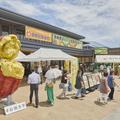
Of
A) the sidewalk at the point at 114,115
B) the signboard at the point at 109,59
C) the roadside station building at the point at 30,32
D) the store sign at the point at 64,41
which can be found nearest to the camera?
the sidewalk at the point at 114,115

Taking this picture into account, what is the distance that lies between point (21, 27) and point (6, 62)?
26.7 metres

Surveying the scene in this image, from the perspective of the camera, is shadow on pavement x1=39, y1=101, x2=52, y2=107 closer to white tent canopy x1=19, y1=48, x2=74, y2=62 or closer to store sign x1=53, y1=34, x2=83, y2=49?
white tent canopy x1=19, y1=48, x2=74, y2=62

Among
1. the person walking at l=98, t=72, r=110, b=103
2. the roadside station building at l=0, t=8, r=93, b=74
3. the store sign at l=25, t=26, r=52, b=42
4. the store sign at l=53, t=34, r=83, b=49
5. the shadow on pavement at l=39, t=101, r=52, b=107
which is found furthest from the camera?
the store sign at l=53, t=34, r=83, b=49

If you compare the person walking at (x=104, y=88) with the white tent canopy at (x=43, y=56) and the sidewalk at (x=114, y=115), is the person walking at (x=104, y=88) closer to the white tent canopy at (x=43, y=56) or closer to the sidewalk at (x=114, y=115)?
the sidewalk at (x=114, y=115)

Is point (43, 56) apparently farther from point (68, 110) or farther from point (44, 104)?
point (68, 110)

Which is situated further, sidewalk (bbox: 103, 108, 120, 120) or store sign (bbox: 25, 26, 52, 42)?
store sign (bbox: 25, 26, 52, 42)

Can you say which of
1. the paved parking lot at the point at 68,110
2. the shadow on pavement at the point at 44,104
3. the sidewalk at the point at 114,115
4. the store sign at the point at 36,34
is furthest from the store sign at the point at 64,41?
the sidewalk at the point at 114,115

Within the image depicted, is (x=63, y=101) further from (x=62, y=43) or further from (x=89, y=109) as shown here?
(x=62, y=43)

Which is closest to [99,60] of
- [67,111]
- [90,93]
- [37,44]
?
[37,44]

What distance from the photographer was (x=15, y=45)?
265 inches

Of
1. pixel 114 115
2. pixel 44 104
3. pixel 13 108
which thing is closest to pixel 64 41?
pixel 44 104

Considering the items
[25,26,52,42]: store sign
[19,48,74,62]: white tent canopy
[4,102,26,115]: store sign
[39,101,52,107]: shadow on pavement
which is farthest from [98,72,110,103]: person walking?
[25,26,52,42]: store sign

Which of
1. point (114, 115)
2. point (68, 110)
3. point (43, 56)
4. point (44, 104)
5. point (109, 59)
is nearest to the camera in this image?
point (114, 115)

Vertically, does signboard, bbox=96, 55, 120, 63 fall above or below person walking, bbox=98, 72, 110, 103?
above
